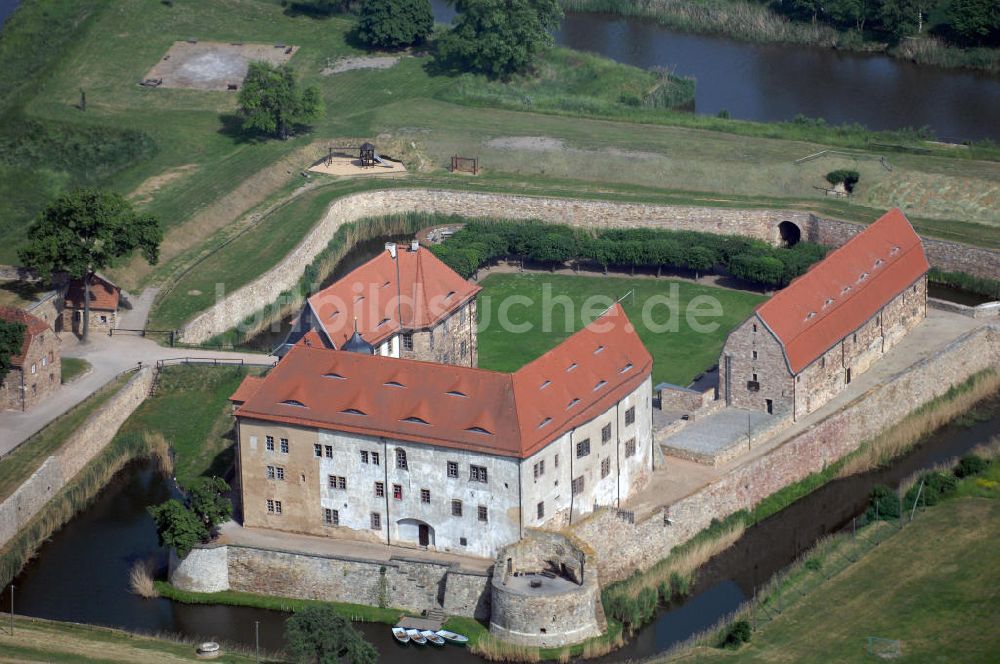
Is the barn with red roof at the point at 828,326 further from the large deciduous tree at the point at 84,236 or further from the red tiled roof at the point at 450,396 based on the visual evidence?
the large deciduous tree at the point at 84,236

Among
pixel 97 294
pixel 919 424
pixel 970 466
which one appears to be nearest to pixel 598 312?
pixel 919 424

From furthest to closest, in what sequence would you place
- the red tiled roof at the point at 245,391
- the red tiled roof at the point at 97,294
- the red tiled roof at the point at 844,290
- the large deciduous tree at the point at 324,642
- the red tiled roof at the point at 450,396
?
the red tiled roof at the point at 97,294 → the red tiled roof at the point at 844,290 → the red tiled roof at the point at 245,391 → the red tiled roof at the point at 450,396 → the large deciduous tree at the point at 324,642

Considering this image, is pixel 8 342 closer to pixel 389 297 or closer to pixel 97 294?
pixel 97 294

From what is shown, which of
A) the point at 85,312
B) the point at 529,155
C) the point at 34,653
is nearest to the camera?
the point at 34,653

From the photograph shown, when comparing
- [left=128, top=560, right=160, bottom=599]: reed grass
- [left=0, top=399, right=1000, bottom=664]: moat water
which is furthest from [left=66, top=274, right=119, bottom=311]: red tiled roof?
[left=128, top=560, right=160, bottom=599]: reed grass

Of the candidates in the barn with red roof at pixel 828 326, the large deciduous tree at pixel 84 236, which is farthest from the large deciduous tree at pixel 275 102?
the barn with red roof at pixel 828 326

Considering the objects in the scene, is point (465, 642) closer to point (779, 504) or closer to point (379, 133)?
point (779, 504)

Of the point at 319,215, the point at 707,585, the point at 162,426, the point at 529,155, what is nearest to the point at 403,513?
the point at 707,585
